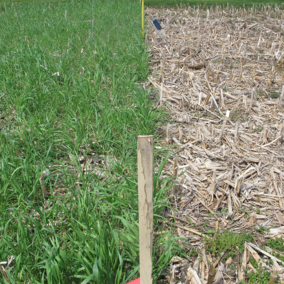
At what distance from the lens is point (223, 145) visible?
9.36 feet

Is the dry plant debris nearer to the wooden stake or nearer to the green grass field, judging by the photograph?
the green grass field

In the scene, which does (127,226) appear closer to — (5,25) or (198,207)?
(198,207)

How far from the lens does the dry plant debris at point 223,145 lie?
6.14ft

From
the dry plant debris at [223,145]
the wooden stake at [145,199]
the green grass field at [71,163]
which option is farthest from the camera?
the dry plant debris at [223,145]

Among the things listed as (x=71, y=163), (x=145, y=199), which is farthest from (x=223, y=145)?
(x=145, y=199)

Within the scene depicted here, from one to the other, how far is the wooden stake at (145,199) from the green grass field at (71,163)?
0.84 ft

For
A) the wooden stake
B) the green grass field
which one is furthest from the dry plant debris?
the wooden stake

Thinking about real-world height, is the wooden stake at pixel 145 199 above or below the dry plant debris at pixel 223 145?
above

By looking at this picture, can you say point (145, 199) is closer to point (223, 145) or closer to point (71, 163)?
point (71, 163)

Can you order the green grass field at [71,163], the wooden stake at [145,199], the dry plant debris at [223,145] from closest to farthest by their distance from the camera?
the wooden stake at [145,199] → the green grass field at [71,163] → the dry plant debris at [223,145]

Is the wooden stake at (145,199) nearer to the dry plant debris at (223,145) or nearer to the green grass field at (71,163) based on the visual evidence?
the green grass field at (71,163)

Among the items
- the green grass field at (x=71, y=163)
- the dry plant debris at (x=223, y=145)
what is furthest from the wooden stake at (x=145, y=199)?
the dry plant debris at (x=223, y=145)

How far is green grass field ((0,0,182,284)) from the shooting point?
1.57 metres

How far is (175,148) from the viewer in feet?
9.36
